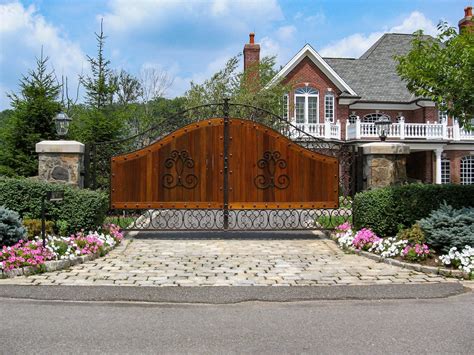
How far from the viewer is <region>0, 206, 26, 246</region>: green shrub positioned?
25.2 ft

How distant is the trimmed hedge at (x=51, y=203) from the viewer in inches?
361

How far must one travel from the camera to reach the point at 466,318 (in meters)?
5.13

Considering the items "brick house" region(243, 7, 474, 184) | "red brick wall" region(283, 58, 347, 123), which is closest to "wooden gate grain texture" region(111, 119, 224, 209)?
"brick house" region(243, 7, 474, 184)

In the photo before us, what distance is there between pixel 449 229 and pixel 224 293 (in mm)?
4020

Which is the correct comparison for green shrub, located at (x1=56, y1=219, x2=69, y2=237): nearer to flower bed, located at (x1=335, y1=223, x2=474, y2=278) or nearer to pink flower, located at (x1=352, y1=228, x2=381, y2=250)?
flower bed, located at (x1=335, y1=223, x2=474, y2=278)

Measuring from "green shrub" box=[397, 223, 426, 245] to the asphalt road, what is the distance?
233cm

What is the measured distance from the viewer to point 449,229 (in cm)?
781

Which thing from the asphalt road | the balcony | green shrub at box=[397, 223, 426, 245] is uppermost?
the balcony

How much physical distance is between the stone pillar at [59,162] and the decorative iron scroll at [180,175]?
186 centimetres

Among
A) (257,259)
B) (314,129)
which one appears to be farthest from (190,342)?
(314,129)

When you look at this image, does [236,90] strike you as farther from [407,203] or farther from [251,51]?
[407,203]

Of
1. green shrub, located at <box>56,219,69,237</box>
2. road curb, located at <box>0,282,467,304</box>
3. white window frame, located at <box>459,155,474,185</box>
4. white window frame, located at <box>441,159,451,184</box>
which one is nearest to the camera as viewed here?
road curb, located at <box>0,282,467,304</box>

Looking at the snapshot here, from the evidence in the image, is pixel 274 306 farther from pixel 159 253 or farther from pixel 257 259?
pixel 159 253

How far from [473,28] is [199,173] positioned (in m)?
5.99
